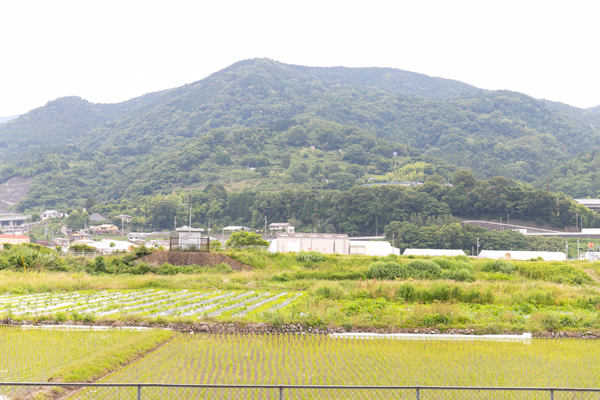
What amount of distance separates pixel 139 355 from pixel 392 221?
73.1 meters

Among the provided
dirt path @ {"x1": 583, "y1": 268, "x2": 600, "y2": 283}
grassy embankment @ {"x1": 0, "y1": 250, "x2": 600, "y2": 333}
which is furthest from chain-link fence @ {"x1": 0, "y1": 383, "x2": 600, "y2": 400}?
dirt path @ {"x1": 583, "y1": 268, "x2": 600, "y2": 283}

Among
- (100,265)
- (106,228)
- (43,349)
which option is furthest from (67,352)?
(106,228)

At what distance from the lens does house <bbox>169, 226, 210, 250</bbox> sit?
32.5 m

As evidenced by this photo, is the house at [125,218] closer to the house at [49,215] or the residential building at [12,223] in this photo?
the house at [49,215]

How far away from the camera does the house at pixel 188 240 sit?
107ft

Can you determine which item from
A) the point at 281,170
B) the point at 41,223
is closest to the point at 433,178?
the point at 281,170

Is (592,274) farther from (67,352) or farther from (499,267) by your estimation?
(67,352)

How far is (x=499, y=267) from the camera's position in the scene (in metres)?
30.1

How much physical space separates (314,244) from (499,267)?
25.4m

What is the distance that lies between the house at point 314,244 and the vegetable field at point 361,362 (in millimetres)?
38333

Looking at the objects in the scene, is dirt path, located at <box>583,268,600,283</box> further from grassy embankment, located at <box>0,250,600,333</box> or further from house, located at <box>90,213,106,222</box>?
house, located at <box>90,213,106,222</box>

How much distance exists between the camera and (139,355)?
1107 cm

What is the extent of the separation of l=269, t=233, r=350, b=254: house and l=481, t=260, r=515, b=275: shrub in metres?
22.1

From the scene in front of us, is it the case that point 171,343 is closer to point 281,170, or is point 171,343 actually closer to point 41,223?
point 41,223
